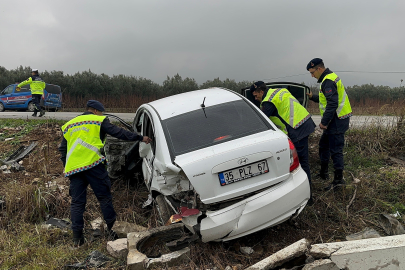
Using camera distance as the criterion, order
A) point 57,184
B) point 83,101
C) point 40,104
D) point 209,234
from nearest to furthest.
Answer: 1. point 209,234
2. point 57,184
3. point 40,104
4. point 83,101

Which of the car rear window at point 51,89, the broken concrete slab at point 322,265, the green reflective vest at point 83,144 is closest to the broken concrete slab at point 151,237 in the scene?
the green reflective vest at point 83,144

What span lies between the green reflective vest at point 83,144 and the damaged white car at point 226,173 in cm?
77

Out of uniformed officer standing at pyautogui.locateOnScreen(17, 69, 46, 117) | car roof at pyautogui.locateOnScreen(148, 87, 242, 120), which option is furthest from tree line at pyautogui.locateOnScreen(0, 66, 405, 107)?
car roof at pyautogui.locateOnScreen(148, 87, 242, 120)

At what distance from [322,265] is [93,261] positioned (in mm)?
2276

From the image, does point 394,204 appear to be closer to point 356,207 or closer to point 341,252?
point 356,207

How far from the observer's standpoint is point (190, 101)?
414 centimetres

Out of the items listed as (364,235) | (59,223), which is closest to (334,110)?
(364,235)

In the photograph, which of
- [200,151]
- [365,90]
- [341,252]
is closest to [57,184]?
[200,151]

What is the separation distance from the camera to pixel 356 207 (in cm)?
440

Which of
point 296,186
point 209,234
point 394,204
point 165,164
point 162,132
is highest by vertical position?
point 162,132

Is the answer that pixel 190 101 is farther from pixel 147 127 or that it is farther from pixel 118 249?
pixel 118 249

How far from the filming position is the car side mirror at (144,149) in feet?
14.3

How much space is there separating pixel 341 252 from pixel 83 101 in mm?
20793

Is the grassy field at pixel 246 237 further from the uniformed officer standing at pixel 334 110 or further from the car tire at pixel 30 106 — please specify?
the car tire at pixel 30 106
